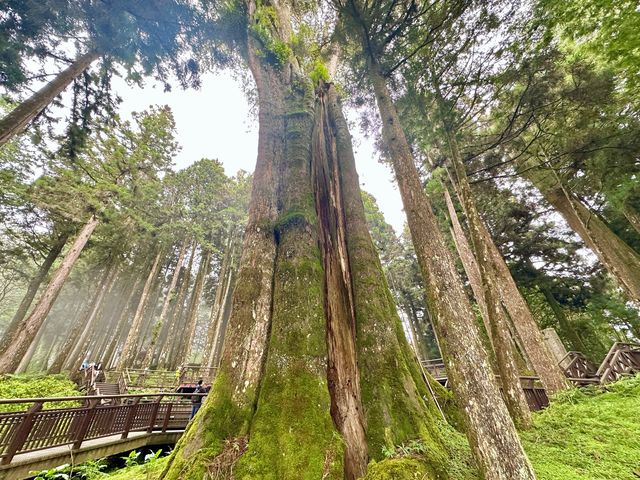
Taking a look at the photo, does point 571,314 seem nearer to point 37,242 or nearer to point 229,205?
point 229,205

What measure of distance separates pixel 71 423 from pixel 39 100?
24.3 ft

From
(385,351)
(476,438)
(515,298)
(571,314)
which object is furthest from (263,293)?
(571,314)

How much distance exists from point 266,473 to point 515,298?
30.7 feet

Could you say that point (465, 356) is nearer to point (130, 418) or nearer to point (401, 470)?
point (401, 470)

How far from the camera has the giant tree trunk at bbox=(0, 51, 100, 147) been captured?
5.42 meters

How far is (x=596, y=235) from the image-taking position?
10383 mm

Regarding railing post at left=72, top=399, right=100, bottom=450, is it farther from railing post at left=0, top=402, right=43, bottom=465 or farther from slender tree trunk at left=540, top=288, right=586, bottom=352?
slender tree trunk at left=540, top=288, right=586, bottom=352

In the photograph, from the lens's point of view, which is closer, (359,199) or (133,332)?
(359,199)

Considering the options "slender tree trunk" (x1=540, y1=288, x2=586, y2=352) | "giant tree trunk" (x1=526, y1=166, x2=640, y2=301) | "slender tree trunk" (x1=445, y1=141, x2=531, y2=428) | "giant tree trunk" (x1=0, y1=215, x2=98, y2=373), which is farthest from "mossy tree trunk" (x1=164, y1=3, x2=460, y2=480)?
"slender tree trunk" (x1=540, y1=288, x2=586, y2=352)

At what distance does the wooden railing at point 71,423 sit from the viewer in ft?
15.3

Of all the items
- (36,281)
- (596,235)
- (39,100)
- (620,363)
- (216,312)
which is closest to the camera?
(39,100)

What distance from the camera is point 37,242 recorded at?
14.0 metres

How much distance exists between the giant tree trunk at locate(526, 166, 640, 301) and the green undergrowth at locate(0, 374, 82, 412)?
19.1 m

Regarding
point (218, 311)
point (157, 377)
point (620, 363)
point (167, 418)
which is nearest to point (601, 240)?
point (620, 363)
